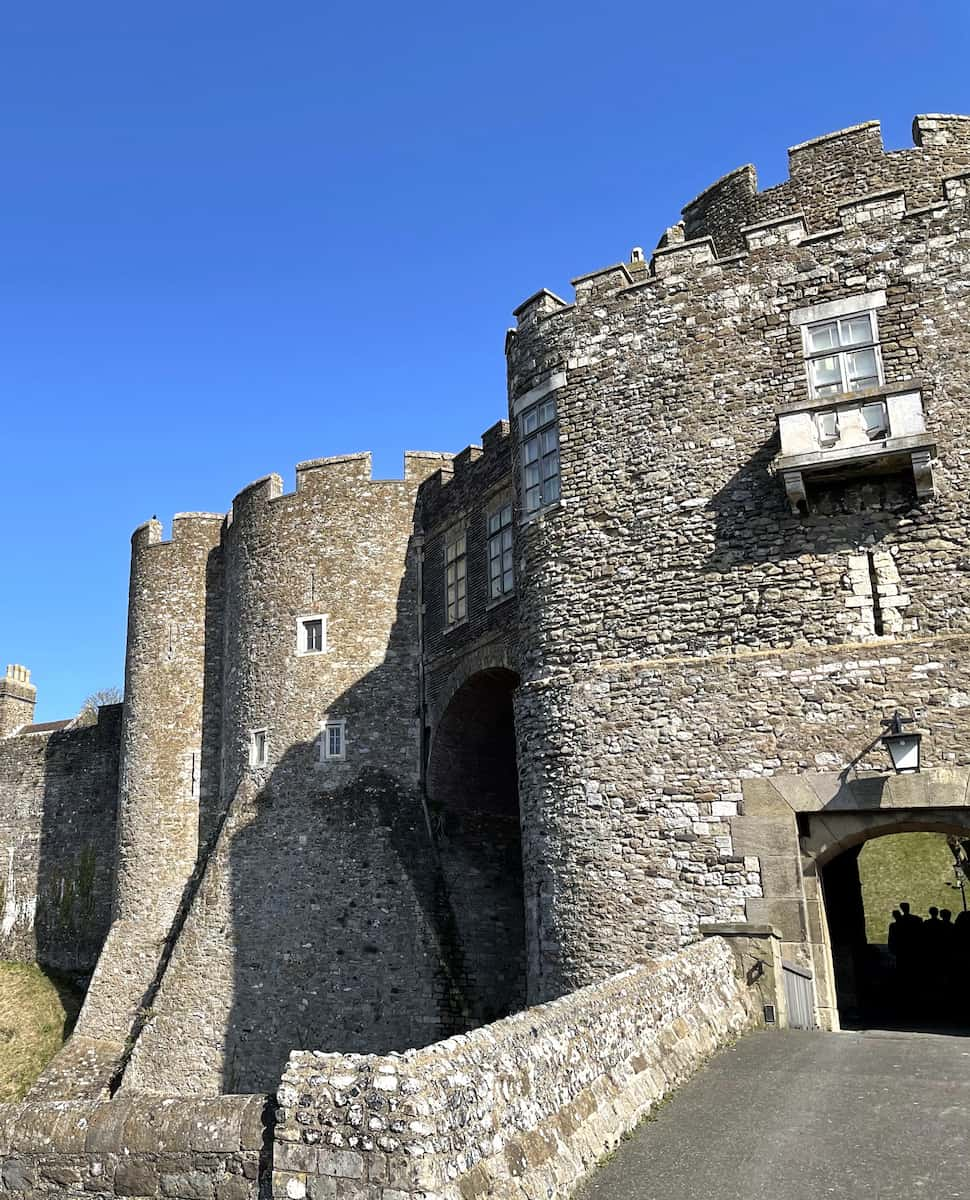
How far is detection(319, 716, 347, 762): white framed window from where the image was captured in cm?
2086

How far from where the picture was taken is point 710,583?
1286 cm

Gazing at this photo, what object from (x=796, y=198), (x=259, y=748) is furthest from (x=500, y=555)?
(x=796, y=198)

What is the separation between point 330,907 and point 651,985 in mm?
Result: 11909

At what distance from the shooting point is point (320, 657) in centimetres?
2144

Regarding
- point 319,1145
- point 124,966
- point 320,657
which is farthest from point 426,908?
point 319,1145

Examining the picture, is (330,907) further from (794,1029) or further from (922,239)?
(922,239)

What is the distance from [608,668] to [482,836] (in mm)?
8241

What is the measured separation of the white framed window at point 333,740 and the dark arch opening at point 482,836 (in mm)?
1847

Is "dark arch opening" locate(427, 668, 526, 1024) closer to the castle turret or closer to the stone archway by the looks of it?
the castle turret

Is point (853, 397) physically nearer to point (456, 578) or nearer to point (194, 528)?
point (456, 578)

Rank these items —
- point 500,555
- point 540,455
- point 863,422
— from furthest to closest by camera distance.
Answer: point 500,555, point 540,455, point 863,422

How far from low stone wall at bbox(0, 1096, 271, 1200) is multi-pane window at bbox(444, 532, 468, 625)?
1369 centimetres

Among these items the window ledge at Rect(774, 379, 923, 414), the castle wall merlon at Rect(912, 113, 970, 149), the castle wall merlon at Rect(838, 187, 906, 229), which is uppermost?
the castle wall merlon at Rect(912, 113, 970, 149)

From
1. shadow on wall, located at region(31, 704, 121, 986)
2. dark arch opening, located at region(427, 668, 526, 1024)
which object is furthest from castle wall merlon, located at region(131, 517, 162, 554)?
dark arch opening, located at region(427, 668, 526, 1024)
